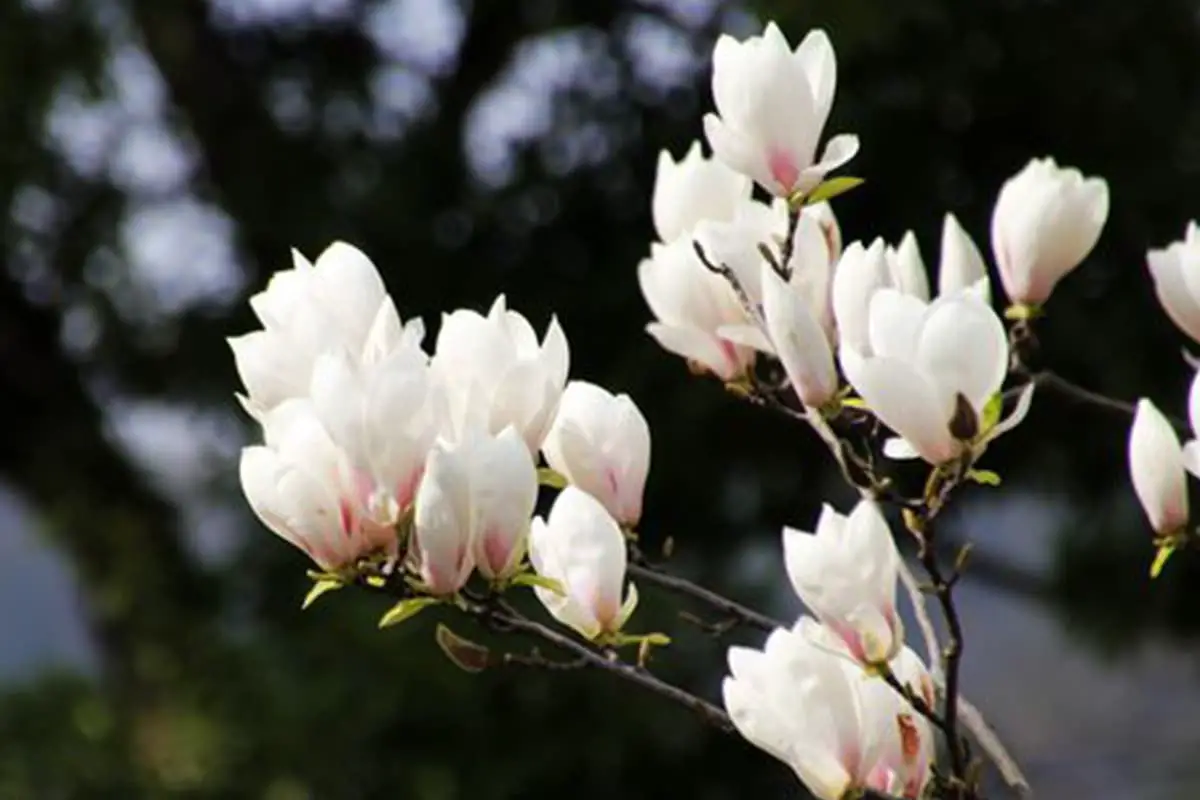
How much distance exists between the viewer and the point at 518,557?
1.79 feet

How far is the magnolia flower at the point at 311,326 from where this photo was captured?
55 cm

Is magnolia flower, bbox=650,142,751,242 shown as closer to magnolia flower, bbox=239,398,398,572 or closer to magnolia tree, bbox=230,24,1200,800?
magnolia tree, bbox=230,24,1200,800

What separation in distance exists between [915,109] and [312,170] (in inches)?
24.2

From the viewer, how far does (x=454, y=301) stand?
6.46 feet

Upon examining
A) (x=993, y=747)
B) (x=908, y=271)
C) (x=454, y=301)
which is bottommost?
(x=454, y=301)

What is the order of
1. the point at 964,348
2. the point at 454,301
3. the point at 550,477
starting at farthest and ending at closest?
1. the point at 454,301
2. the point at 550,477
3. the point at 964,348

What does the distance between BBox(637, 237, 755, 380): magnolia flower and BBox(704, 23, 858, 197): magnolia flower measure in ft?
0.13

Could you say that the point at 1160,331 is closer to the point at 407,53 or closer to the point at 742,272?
the point at 407,53

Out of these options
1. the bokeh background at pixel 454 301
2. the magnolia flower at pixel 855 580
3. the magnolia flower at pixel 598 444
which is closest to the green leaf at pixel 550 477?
the magnolia flower at pixel 598 444

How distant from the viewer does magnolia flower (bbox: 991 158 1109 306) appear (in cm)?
66

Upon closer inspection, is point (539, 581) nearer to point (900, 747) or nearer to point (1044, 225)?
point (900, 747)

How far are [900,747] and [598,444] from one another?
0.12 m

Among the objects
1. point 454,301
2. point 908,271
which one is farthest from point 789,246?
point 454,301

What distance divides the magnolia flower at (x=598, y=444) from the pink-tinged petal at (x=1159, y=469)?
13 cm
